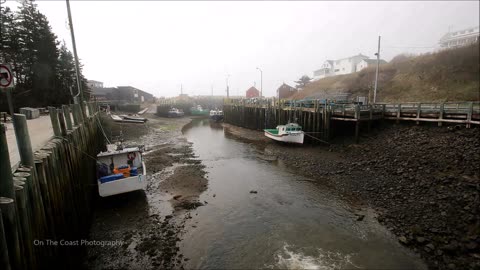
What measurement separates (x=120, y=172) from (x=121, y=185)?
2.64 feet

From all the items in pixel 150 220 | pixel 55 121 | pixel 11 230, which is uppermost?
pixel 55 121

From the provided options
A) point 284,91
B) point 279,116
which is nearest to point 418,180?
point 279,116

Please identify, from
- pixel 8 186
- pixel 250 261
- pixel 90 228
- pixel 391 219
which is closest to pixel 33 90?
pixel 90 228

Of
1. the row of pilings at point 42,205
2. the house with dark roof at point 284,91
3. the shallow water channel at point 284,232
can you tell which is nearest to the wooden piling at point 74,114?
the row of pilings at point 42,205

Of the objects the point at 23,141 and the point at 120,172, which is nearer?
the point at 23,141

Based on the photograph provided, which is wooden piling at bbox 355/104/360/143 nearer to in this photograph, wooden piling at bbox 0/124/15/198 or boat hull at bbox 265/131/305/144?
boat hull at bbox 265/131/305/144

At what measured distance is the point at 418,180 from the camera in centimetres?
1289

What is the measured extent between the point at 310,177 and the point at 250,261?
369 inches

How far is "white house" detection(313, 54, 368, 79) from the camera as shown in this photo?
7444 cm

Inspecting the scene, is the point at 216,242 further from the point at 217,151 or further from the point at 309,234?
the point at 217,151

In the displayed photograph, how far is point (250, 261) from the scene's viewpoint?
802 cm

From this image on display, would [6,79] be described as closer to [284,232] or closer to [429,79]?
[284,232]

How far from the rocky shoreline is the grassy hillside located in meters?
18.7

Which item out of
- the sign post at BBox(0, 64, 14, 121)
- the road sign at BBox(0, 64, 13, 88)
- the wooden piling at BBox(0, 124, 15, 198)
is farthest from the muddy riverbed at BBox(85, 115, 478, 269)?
the road sign at BBox(0, 64, 13, 88)
